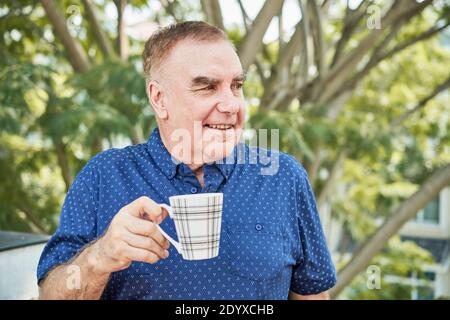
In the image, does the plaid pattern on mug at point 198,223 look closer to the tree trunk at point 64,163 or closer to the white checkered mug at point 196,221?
the white checkered mug at point 196,221

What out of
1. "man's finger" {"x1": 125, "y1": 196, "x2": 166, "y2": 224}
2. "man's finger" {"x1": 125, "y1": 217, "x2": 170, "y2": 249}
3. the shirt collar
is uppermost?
the shirt collar

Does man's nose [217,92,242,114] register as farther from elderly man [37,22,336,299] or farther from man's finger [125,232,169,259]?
man's finger [125,232,169,259]

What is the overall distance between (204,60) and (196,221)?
14.4 inches

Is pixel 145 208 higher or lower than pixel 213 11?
lower

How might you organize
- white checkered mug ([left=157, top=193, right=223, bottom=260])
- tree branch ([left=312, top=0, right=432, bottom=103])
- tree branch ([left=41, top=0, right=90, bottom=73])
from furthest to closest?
tree branch ([left=312, top=0, right=432, bottom=103])
tree branch ([left=41, top=0, right=90, bottom=73])
white checkered mug ([left=157, top=193, right=223, bottom=260])

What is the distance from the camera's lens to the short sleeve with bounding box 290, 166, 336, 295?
1186mm

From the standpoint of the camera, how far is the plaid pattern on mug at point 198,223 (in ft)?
2.70

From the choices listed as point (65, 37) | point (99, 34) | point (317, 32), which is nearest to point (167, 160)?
point (65, 37)

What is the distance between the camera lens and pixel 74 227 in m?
1.08

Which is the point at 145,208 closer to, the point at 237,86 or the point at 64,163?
the point at 237,86

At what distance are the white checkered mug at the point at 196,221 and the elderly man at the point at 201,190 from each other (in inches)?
7.4

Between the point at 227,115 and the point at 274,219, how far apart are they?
0.67 feet

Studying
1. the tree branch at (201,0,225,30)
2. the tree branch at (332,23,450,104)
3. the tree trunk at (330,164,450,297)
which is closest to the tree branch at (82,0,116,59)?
the tree branch at (201,0,225,30)

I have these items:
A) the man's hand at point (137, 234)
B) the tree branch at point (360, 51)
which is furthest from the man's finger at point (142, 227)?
the tree branch at point (360, 51)
